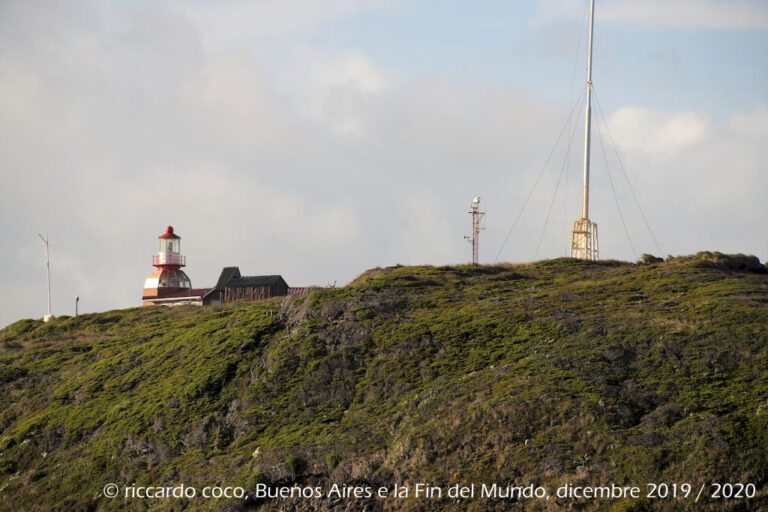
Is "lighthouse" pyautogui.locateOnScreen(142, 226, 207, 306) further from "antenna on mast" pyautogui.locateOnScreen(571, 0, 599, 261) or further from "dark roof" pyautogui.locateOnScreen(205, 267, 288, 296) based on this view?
"antenna on mast" pyautogui.locateOnScreen(571, 0, 599, 261)

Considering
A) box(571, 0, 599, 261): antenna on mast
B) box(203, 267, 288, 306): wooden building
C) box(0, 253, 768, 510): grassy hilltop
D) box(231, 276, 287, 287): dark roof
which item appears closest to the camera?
box(0, 253, 768, 510): grassy hilltop

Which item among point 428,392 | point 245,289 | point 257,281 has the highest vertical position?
point 257,281

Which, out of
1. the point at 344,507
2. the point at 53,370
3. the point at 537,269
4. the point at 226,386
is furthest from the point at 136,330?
the point at 344,507

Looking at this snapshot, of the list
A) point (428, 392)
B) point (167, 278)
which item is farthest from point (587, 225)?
point (167, 278)

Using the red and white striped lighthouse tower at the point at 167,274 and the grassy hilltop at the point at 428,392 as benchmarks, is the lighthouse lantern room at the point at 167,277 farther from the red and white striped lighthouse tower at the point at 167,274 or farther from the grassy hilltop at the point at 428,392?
the grassy hilltop at the point at 428,392

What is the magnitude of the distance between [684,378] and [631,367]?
2.88m

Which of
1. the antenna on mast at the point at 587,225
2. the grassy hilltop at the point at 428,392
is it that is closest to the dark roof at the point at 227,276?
the grassy hilltop at the point at 428,392

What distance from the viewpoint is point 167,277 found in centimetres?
9444

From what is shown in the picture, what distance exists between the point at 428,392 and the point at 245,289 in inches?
1724

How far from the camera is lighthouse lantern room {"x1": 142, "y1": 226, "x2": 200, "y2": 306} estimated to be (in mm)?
93750

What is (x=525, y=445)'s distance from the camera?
40.3m

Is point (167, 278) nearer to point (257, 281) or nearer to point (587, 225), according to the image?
point (257, 281)

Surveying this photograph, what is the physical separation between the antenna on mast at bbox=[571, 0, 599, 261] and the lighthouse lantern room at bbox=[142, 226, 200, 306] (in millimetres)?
39864

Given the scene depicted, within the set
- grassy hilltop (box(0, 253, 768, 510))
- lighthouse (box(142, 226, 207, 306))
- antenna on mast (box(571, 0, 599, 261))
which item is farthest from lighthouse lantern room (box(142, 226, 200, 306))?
antenna on mast (box(571, 0, 599, 261))
